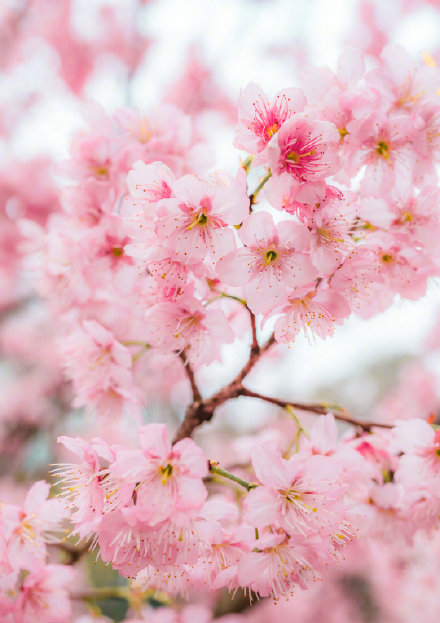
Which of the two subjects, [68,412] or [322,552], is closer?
[322,552]

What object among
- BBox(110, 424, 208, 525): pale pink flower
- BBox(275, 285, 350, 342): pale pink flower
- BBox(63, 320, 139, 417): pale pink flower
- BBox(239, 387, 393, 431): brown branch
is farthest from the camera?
BBox(63, 320, 139, 417): pale pink flower

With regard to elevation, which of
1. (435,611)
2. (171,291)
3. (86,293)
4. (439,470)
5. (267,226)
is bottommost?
(435,611)

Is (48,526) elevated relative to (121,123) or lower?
lower

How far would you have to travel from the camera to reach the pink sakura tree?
695mm

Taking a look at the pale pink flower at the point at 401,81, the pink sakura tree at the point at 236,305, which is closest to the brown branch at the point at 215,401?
the pink sakura tree at the point at 236,305

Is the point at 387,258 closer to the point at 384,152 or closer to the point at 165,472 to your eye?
the point at 384,152

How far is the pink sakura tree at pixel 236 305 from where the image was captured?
0.69 metres

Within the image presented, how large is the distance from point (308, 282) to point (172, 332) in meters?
0.26

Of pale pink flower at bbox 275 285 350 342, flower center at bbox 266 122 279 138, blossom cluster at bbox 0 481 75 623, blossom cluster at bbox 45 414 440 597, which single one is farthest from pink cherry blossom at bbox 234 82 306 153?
blossom cluster at bbox 0 481 75 623

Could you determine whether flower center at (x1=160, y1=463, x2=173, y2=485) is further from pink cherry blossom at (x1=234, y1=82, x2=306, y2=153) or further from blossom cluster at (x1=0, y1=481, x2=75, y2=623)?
pink cherry blossom at (x1=234, y1=82, x2=306, y2=153)

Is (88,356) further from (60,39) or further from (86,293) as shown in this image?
(60,39)

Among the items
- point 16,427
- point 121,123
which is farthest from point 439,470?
point 16,427

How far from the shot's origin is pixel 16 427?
3367mm

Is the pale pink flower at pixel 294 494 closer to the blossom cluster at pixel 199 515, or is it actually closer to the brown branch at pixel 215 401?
the blossom cluster at pixel 199 515
